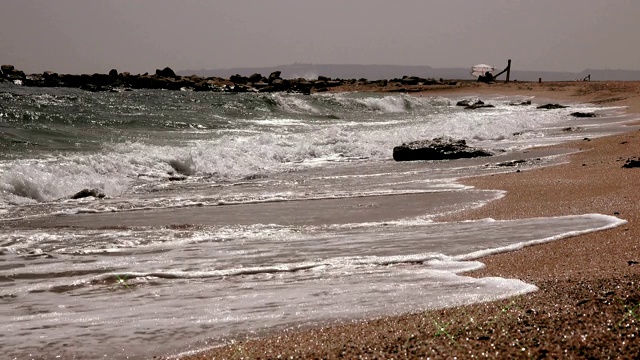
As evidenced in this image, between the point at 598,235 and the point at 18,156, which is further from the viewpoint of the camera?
the point at 18,156

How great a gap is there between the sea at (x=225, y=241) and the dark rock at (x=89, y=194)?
0.32ft

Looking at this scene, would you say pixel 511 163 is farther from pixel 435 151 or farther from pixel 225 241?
pixel 225 241

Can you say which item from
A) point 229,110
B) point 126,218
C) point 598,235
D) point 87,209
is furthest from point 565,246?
point 229,110

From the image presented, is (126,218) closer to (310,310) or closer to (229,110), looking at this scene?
(310,310)

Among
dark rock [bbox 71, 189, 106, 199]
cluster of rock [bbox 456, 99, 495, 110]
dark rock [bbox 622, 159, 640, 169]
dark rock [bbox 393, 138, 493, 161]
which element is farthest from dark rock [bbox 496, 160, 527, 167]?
cluster of rock [bbox 456, 99, 495, 110]

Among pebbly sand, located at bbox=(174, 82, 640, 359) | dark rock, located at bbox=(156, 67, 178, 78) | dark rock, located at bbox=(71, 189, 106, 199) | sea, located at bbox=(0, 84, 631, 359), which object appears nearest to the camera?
pebbly sand, located at bbox=(174, 82, 640, 359)

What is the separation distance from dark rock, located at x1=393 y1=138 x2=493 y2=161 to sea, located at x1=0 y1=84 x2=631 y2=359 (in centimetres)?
43

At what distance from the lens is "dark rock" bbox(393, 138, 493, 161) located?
43.9 ft

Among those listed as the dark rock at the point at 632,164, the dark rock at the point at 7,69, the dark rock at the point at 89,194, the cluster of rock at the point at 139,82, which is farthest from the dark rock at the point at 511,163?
the dark rock at the point at 7,69

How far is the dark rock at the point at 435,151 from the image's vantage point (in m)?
13.4

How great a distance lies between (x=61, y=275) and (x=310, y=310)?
212cm

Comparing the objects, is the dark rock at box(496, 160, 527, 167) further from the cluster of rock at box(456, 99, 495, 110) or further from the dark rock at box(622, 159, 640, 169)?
the cluster of rock at box(456, 99, 495, 110)

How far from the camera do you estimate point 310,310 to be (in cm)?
359

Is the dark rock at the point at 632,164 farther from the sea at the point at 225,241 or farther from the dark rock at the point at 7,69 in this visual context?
the dark rock at the point at 7,69
